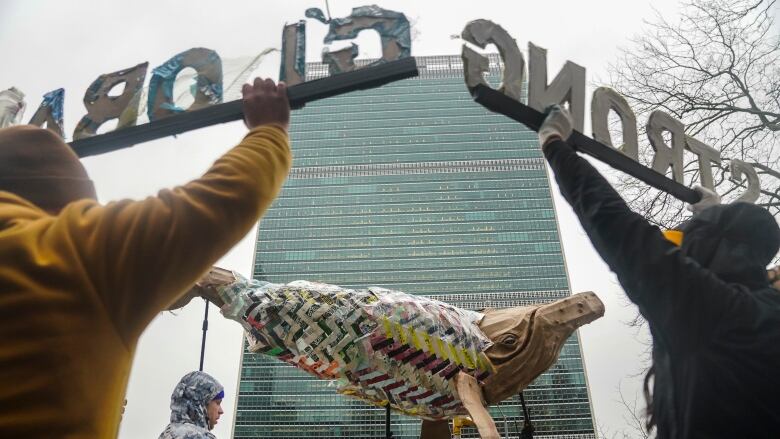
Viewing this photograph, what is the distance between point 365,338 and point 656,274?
2.56m

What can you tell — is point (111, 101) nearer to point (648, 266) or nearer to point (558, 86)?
point (558, 86)

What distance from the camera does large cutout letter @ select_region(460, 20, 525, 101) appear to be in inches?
109

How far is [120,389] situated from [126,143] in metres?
1.57

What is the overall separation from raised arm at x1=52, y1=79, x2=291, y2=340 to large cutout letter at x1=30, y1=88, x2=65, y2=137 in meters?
1.95

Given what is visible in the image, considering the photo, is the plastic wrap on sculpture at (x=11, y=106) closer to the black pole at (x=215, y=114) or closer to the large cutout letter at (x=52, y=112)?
the large cutout letter at (x=52, y=112)

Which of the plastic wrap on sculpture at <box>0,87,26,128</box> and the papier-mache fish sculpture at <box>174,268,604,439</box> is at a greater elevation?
the plastic wrap on sculpture at <box>0,87,26,128</box>

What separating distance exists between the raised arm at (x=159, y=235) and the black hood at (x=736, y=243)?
1447 millimetres

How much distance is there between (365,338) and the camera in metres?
3.85

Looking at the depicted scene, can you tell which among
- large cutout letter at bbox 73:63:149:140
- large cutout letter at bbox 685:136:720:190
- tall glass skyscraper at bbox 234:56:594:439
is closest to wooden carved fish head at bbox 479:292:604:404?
large cutout letter at bbox 685:136:720:190

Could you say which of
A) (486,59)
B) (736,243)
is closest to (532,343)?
(486,59)

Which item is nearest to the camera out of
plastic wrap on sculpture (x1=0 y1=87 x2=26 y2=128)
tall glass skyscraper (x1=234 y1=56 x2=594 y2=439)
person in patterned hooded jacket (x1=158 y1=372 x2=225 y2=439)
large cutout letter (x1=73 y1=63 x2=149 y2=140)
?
large cutout letter (x1=73 y1=63 x2=149 y2=140)

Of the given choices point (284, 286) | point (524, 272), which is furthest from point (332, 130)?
point (284, 286)

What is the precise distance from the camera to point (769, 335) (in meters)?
1.50

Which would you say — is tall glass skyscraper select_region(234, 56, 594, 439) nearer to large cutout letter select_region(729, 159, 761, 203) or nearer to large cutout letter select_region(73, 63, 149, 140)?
large cutout letter select_region(729, 159, 761, 203)
